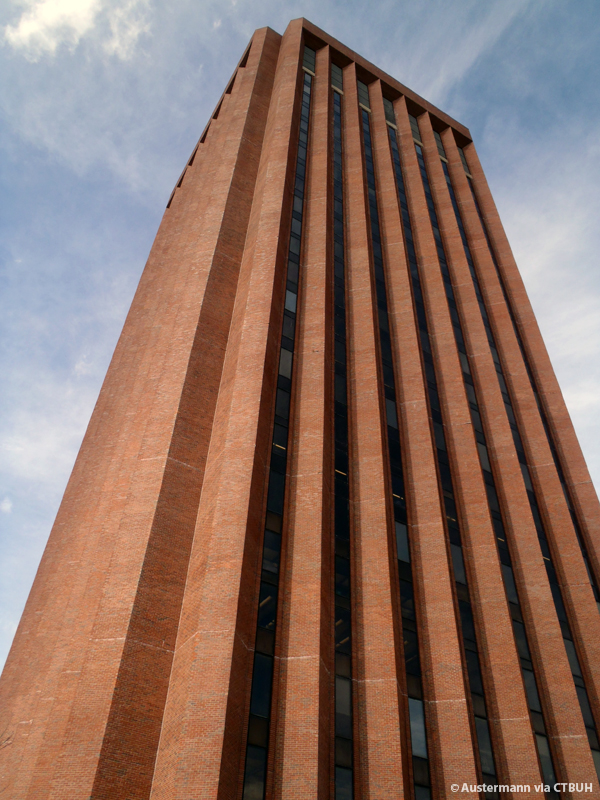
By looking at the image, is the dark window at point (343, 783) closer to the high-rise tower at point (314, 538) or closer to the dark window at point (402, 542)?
the high-rise tower at point (314, 538)

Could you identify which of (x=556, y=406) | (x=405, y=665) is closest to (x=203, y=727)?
(x=405, y=665)

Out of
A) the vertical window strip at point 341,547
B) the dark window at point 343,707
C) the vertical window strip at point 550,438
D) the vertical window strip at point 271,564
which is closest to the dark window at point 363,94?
the vertical window strip at point 550,438

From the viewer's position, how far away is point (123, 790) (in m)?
16.0

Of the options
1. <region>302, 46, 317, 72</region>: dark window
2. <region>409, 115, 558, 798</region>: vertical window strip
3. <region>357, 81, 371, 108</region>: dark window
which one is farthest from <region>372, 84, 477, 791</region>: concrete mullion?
<region>302, 46, 317, 72</region>: dark window

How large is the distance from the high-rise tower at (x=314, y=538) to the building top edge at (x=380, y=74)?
14.5 metres

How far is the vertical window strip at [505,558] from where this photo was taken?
21286mm

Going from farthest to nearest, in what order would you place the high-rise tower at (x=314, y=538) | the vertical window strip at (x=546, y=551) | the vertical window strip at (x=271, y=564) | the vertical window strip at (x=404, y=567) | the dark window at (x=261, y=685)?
the vertical window strip at (x=546, y=551) < the vertical window strip at (x=404, y=567) < the dark window at (x=261, y=685) < the high-rise tower at (x=314, y=538) < the vertical window strip at (x=271, y=564)

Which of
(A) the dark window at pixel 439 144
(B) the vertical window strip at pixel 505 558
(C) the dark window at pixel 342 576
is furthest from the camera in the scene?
(A) the dark window at pixel 439 144

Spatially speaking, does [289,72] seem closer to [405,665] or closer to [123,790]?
[405,665]

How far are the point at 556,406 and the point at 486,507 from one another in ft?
40.7

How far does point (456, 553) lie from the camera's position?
995 inches

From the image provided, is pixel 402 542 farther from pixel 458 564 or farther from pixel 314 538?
pixel 314 538

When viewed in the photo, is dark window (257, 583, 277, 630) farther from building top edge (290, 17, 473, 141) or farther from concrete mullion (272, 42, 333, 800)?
building top edge (290, 17, 473, 141)

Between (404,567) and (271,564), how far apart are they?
5962 millimetres
